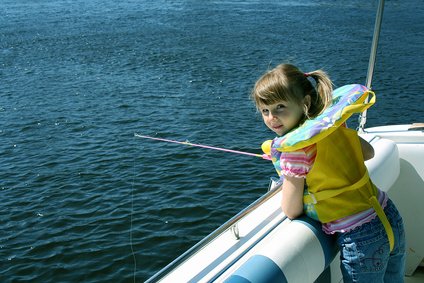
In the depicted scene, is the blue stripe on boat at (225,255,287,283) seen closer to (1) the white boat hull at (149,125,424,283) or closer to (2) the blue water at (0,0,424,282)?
(1) the white boat hull at (149,125,424,283)

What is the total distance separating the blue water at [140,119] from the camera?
691cm

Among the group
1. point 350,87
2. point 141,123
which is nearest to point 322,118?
point 350,87

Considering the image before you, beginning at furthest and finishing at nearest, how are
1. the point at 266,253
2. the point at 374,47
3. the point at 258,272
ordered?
the point at 374,47
the point at 266,253
the point at 258,272

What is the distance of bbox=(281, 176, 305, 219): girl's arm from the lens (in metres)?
1.95

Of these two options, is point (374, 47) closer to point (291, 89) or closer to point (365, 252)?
point (291, 89)

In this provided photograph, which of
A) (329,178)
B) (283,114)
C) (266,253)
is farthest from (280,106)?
(266,253)

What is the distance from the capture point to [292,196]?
2.02m

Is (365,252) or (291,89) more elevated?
(291,89)

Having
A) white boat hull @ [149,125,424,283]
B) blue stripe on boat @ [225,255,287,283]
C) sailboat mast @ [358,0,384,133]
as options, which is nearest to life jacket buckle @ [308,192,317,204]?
white boat hull @ [149,125,424,283]

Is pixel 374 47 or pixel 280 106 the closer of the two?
pixel 280 106

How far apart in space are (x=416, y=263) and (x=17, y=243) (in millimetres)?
5367

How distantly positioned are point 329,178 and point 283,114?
29 cm

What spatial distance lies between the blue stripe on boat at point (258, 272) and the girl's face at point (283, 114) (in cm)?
51

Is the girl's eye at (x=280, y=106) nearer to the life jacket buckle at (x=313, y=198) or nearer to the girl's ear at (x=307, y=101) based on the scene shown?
the girl's ear at (x=307, y=101)
